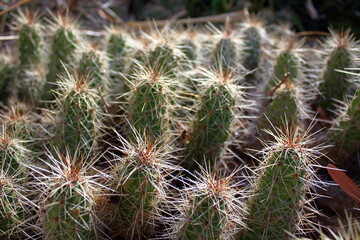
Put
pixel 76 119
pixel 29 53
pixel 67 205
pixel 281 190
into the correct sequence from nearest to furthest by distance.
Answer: pixel 67 205
pixel 281 190
pixel 76 119
pixel 29 53

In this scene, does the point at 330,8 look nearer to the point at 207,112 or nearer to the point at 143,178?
the point at 207,112

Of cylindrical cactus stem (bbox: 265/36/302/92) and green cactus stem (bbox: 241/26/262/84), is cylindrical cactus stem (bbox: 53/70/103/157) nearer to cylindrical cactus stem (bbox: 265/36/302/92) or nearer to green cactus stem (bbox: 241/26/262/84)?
cylindrical cactus stem (bbox: 265/36/302/92)

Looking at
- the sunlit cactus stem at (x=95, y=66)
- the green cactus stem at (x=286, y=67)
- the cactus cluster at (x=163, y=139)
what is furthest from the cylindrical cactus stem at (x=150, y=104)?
the green cactus stem at (x=286, y=67)

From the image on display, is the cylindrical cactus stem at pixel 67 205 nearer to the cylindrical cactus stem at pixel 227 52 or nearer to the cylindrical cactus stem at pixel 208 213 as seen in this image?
the cylindrical cactus stem at pixel 208 213

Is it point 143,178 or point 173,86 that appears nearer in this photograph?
point 143,178

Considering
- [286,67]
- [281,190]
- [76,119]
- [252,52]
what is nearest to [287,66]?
[286,67]

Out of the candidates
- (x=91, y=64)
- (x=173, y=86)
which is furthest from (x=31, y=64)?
(x=173, y=86)

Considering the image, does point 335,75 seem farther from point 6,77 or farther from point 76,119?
point 6,77
